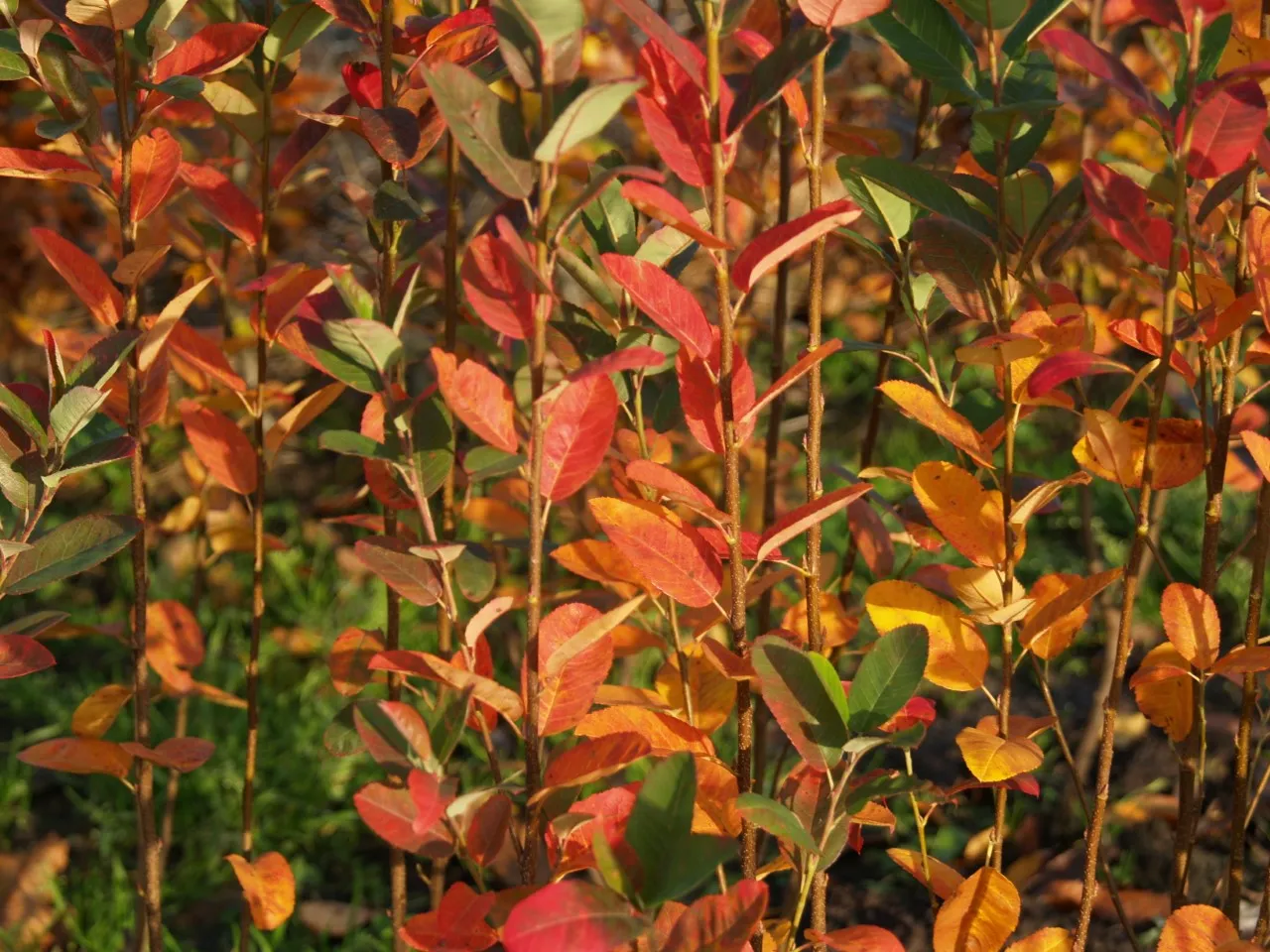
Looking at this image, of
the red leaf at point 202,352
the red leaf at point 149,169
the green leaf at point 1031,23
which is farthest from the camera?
the red leaf at point 202,352

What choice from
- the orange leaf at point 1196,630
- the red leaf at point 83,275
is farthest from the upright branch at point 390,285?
the orange leaf at point 1196,630

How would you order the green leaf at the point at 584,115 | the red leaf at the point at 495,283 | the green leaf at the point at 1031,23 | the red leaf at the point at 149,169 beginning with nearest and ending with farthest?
1. the green leaf at the point at 584,115
2. the red leaf at the point at 495,283
3. the green leaf at the point at 1031,23
4. the red leaf at the point at 149,169

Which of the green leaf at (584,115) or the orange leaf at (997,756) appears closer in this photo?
the green leaf at (584,115)

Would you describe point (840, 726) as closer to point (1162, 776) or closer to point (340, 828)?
point (1162, 776)

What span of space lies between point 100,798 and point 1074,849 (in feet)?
5.68

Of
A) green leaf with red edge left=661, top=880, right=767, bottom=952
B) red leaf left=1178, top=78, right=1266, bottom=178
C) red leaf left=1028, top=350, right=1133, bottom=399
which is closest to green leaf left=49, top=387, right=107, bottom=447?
green leaf with red edge left=661, top=880, right=767, bottom=952

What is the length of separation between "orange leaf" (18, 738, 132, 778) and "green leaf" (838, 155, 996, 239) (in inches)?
33.8

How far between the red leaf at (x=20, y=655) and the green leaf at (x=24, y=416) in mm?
155

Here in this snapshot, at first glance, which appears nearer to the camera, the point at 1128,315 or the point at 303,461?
the point at 1128,315

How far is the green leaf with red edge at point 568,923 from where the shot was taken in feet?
2.62

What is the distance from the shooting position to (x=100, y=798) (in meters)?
2.48

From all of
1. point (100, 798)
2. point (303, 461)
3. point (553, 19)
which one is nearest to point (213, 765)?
point (100, 798)

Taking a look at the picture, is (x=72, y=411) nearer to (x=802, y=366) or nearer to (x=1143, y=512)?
(x=802, y=366)

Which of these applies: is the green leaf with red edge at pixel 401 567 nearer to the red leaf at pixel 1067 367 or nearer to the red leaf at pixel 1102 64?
the red leaf at pixel 1067 367
